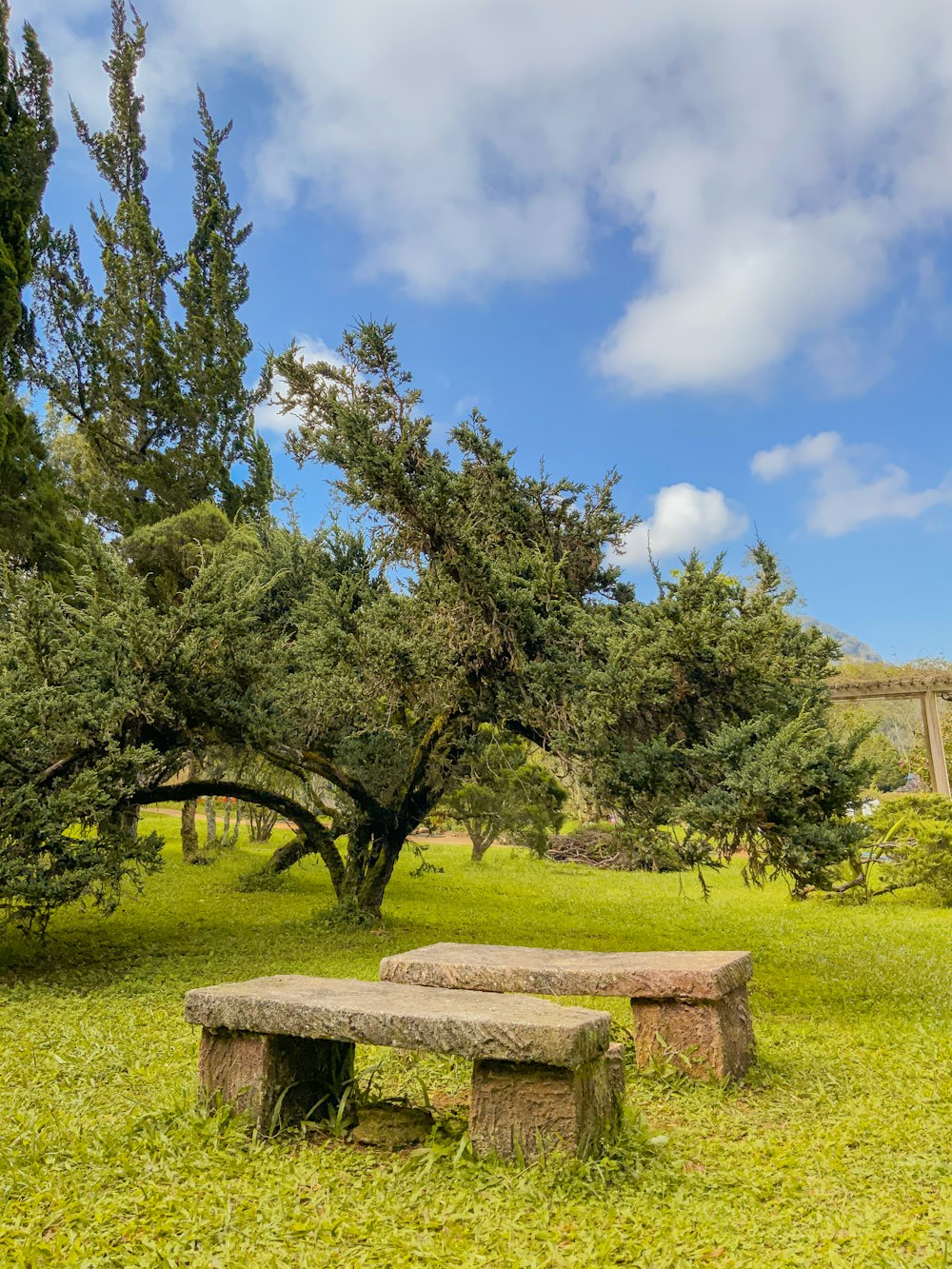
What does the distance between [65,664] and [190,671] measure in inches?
52.1

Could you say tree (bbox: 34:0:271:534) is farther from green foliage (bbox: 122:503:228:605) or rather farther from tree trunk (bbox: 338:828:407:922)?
tree trunk (bbox: 338:828:407:922)

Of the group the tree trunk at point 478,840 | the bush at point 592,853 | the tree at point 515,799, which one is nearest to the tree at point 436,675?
the tree at point 515,799

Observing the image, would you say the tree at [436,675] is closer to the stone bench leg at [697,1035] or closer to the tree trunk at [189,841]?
the stone bench leg at [697,1035]

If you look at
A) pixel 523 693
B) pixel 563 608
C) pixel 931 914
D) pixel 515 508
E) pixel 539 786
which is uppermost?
pixel 515 508

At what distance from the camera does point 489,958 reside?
18.4 ft

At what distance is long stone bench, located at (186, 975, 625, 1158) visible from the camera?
3.60m

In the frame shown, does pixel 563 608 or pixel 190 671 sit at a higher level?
pixel 563 608

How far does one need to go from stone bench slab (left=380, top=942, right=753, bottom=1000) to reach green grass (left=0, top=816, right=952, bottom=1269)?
1.69ft

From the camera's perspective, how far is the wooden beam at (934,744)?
26.6 metres

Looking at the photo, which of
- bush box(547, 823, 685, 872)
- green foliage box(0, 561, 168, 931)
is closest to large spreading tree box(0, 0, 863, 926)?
green foliage box(0, 561, 168, 931)

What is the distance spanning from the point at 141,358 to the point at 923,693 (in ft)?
82.3

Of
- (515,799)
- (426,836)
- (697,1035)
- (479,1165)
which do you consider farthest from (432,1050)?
(426,836)

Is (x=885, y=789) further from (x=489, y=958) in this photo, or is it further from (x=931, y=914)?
(x=489, y=958)

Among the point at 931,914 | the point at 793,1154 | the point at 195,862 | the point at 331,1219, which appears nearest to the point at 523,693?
the point at 793,1154
